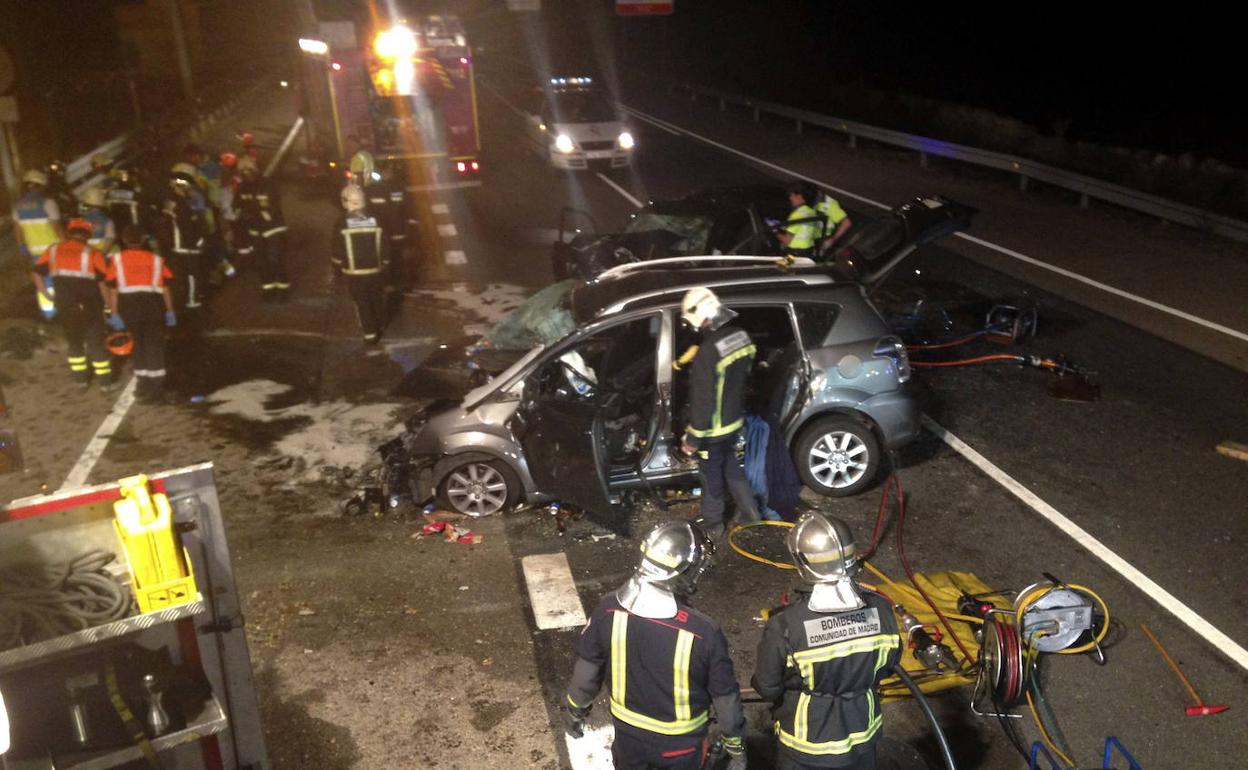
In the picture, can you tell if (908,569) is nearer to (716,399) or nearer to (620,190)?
(716,399)

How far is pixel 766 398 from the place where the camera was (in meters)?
7.42

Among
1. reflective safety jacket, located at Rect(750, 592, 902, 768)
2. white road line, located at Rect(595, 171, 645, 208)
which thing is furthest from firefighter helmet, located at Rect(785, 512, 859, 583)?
white road line, located at Rect(595, 171, 645, 208)

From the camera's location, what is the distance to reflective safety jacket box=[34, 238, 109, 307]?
31.6 feet

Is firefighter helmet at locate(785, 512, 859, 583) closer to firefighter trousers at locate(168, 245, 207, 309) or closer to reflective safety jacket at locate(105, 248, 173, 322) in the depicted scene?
reflective safety jacket at locate(105, 248, 173, 322)

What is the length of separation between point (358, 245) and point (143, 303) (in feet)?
7.10

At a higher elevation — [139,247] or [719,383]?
[139,247]

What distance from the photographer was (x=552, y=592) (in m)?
6.47

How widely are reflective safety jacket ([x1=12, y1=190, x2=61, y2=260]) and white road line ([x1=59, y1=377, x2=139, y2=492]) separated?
2473mm

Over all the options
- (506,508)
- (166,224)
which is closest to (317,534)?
(506,508)

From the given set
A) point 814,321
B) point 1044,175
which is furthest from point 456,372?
point 1044,175

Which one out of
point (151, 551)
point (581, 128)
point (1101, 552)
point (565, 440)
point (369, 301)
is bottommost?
point (1101, 552)

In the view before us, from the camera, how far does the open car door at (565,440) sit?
6.62 metres

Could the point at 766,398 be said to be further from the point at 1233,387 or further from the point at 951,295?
the point at 951,295

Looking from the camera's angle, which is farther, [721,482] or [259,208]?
[259,208]
